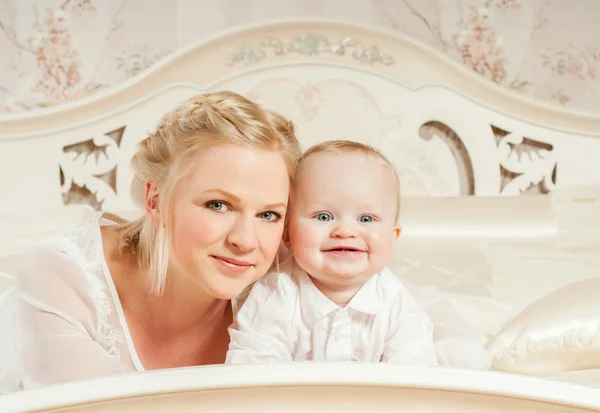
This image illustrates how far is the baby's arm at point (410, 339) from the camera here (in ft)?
4.32

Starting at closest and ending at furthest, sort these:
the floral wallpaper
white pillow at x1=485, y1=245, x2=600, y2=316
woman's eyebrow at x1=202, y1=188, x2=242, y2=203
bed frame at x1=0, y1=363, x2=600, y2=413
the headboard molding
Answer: bed frame at x1=0, y1=363, x2=600, y2=413 → woman's eyebrow at x1=202, y1=188, x2=242, y2=203 → white pillow at x1=485, y1=245, x2=600, y2=316 → the headboard molding → the floral wallpaper

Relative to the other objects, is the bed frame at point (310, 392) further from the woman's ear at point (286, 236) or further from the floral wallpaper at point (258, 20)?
the floral wallpaper at point (258, 20)

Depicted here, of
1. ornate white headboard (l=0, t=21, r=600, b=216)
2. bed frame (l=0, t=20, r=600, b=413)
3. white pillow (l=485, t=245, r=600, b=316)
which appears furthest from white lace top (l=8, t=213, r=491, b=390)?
ornate white headboard (l=0, t=21, r=600, b=216)

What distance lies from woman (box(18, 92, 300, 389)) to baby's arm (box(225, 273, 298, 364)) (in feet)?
0.14

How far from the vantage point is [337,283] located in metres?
1.33

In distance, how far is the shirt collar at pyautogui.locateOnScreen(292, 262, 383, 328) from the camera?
51.9 inches

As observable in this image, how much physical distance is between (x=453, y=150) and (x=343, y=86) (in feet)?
1.69

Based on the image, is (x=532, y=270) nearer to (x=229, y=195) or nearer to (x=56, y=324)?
(x=229, y=195)

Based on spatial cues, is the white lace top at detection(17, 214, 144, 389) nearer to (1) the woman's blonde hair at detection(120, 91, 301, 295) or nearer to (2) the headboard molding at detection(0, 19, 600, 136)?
(1) the woman's blonde hair at detection(120, 91, 301, 295)

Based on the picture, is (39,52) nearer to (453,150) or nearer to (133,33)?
(133,33)

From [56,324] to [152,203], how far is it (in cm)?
29

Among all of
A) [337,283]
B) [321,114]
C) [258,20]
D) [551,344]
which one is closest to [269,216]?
[337,283]

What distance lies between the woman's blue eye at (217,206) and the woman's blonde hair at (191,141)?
82mm

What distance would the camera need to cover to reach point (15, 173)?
2861 millimetres
